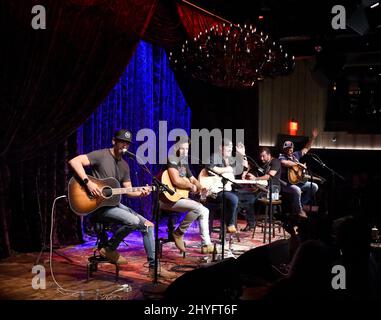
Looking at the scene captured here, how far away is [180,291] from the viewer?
2525mm

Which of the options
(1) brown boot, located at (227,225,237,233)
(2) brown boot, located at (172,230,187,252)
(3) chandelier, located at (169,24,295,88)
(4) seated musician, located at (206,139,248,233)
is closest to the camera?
(3) chandelier, located at (169,24,295,88)

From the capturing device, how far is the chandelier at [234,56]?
6.00 metres

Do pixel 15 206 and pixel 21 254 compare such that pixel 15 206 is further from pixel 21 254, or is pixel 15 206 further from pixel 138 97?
pixel 138 97

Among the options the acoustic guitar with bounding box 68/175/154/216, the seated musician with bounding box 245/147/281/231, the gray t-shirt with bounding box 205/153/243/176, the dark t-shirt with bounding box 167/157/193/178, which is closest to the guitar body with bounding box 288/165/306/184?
the seated musician with bounding box 245/147/281/231

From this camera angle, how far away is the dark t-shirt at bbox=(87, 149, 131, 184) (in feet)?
17.5

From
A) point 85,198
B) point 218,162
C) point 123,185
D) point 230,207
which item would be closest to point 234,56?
point 218,162

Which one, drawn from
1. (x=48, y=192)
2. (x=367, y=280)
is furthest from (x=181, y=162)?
(x=367, y=280)

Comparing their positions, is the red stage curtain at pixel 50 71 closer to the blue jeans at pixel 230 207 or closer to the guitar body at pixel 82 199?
the guitar body at pixel 82 199

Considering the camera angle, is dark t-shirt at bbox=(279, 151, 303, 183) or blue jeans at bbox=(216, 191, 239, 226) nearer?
blue jeans at bbox=(216, 191, 239, 226)

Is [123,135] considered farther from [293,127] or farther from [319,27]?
[293,127]

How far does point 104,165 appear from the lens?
5.34m

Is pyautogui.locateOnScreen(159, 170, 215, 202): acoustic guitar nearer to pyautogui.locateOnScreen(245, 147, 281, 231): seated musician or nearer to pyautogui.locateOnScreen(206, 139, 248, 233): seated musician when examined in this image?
pyautogui.locateOnScreen(206, 139, 248, 233): seated musician

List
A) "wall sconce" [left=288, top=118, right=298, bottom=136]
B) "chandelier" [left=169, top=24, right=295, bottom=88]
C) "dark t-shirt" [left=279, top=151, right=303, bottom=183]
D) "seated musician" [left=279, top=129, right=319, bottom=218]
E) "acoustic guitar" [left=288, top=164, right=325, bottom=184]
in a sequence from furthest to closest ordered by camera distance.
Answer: "wall sconce" [left=288, top=118, right=298, bottom=136], "dark t-shirt" [left=279, top=151, right=303, bottom=183], "acoustic guitar" [left=288, top=164, right=325, bottom=184], "seated musician" [left=279, top=129, right=319, bottom=218], "chandelier" [left=169, top=24, right=295, bottom=88]

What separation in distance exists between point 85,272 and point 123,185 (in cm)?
109
